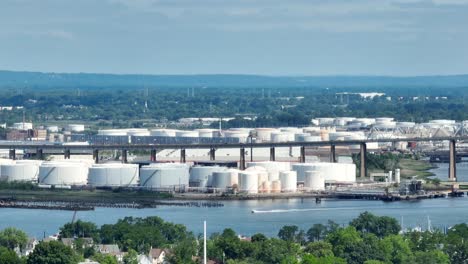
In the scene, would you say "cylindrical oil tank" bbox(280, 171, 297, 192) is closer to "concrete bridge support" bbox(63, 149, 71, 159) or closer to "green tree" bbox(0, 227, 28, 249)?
"concrete bridge support" bbox(63, 149, 71, 159)

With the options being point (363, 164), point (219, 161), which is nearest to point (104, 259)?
point (363, 164)

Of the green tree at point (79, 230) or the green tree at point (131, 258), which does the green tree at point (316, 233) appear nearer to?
the green tree at point (79, 230)

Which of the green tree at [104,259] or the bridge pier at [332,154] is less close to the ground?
the bridge pier at [332,154]

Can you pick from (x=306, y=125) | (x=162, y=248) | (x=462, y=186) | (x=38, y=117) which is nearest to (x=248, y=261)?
(x=162, y=248)

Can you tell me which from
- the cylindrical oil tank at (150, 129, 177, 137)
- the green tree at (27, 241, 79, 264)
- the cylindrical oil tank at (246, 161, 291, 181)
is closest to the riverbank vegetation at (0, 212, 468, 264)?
the green tree at (27, 241, 79, 264)

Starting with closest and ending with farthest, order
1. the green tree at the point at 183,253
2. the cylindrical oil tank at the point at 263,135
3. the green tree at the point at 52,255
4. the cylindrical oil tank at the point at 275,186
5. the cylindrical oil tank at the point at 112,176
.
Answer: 1. the green tree at the point at 52,255
2. the green tree at the point at 183,253
3. the cylindrical oil tank at the point at 275,186
4. the cylindrical oil tank at the point at 112,176
5. the cylindrical oil tank at the point at 263,135

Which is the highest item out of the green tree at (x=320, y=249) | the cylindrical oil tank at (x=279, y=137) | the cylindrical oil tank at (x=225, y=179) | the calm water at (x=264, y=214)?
the cylindrical oil tank at (x=279, y=137)

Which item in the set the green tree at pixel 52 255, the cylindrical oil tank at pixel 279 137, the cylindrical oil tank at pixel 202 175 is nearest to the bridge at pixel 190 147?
Result: the cylindrical oil tank at pixel 202 175
